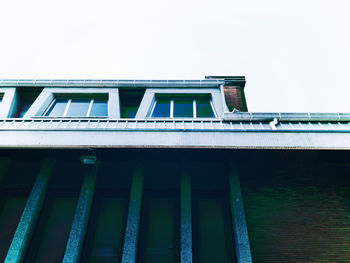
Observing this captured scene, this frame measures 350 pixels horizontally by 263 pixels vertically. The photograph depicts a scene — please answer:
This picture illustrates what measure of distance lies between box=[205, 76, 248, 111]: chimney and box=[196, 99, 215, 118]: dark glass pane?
750 mm

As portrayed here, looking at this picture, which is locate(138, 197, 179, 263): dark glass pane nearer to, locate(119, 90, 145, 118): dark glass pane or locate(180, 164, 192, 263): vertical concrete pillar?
locate(180, 164, 192, 263): vertical concrete pillar

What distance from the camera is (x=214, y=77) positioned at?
10.5m

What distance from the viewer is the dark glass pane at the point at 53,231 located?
5.86 meters

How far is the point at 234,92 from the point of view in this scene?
9.45 m

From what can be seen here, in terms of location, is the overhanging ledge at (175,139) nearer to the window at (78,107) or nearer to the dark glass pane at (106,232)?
the dark glass pane at (106,232)

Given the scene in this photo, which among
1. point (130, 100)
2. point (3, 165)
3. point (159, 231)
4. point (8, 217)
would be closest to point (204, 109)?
point (130, 100)

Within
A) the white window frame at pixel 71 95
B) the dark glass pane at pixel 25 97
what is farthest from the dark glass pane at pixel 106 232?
the dark glass pane at pixel 25 97

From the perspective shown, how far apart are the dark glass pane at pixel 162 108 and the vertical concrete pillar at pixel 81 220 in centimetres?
340

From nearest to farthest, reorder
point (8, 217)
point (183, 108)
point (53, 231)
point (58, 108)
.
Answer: point (53, 231)
point (8, 217)
point (58, 108)
point (183, 108)

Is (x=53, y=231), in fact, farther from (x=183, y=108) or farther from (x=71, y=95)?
(x=183, y=108)

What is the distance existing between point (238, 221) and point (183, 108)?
5.05m

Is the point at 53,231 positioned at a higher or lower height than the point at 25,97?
lower

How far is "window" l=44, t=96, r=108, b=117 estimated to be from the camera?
904 centimetres

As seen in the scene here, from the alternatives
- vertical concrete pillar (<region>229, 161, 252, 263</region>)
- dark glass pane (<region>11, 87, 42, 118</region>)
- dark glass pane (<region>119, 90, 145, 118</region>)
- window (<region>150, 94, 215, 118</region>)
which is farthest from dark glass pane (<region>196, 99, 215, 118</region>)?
dark glass pane (<region>11, 87, 42, 118</region>)
